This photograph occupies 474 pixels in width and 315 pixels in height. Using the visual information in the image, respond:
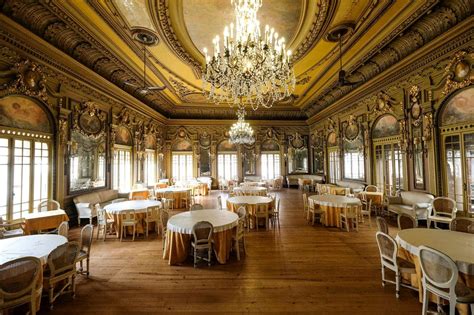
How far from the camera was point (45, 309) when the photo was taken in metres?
2.62

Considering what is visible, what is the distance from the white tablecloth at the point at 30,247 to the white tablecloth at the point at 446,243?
459cm

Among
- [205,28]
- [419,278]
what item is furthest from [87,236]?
[205,28]

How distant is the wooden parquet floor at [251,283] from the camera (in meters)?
2.64

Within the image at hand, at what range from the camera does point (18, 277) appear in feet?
7.03

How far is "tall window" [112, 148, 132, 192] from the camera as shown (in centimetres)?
807

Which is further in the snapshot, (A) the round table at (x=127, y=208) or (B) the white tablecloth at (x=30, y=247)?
(A) the round table at (x=127, y=208)

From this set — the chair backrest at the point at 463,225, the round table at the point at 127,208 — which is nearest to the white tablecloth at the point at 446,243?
the chair backrest at the point at 463,225

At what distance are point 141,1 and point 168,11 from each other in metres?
0.56

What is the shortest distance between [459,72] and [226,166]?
36.4 ft

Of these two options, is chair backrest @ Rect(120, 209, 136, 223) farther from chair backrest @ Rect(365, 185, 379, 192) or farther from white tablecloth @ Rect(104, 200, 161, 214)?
chair backrest @ Rect(365, 185, 379, 192)

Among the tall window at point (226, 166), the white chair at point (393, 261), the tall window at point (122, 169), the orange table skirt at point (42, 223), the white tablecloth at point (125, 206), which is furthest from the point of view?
the tall window at point (226, 166)

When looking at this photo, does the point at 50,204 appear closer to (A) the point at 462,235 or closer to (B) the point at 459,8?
(A) the point at 462,235

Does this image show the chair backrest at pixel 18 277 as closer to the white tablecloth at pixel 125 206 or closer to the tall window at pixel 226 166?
the white tablecloth at pixel 125 206

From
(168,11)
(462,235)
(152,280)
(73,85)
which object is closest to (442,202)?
(462,235)
